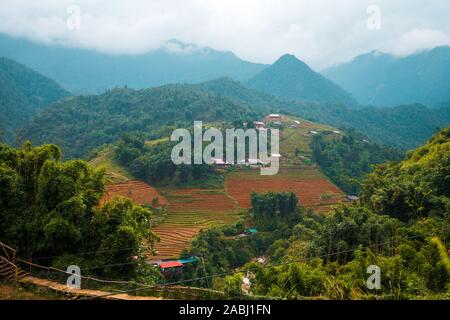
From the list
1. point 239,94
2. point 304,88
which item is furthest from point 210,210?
point 304,88

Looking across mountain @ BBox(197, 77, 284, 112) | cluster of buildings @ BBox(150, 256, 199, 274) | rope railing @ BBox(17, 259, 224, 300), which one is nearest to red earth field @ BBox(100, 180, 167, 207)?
cluster of buildings @ BBox(150, 256, 199, 274)

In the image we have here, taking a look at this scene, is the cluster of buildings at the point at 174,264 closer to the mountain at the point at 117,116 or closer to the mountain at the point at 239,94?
the mountain at the point at 117,116

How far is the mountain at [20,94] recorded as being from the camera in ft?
329

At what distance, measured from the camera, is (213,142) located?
5616 cm

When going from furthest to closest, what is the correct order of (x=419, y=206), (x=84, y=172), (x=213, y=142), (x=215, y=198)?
1. (x=213, y=142)
2. (x=215, y=198)
3. (x=419, y=206)
4. (x=84, y=172)

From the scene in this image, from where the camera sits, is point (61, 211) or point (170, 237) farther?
point (170, 237)

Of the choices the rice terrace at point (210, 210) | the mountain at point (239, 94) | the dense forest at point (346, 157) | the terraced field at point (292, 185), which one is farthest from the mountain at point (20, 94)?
the dense forest at point (346, 157)

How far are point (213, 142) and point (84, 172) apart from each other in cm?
4255

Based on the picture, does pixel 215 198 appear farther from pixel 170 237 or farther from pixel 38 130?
pixel 38 130

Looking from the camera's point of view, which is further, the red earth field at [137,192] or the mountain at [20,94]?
the mountain at [20,94]

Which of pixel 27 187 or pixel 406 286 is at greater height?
pixel 27 187

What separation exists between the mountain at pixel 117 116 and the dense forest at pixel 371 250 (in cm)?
4657

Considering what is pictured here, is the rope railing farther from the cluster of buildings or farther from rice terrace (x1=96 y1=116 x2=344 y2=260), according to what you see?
rice terrace (x1=96 y1=116 x2=344 y2=260)
